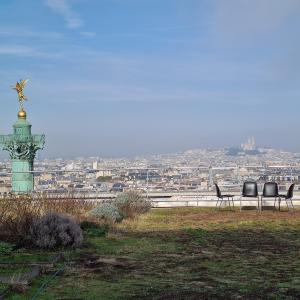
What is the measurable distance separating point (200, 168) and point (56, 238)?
42.7ft

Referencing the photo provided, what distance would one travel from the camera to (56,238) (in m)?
9.27

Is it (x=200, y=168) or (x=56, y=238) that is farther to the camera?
(x=200, y=168)

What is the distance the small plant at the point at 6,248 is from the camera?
8.77m

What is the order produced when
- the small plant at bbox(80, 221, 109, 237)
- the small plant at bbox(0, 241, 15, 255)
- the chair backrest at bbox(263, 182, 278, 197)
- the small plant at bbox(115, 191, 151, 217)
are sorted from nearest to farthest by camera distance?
the small plant at bbox(0, 241, 15, 255) → the small plant at bbox(80, 221, 109, 237) → the small plant at bbox(115, 191, 151, 217) → the chair backrest at bbox(263, 182, 278, 197)

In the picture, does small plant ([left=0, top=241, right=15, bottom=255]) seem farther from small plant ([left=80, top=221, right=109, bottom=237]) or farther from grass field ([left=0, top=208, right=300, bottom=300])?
small plant ([left=80, top=221, right=109, bottom=237])

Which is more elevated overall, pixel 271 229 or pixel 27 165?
pixel 27 165

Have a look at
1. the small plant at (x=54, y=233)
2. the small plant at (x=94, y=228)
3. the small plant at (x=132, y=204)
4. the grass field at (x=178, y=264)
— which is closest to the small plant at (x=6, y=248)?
the grass field at (x=178, y=264)

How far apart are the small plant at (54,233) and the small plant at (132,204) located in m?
4.99

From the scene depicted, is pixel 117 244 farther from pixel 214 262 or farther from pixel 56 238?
pixel 214 262

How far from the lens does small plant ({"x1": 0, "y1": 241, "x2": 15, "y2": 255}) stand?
8766mm

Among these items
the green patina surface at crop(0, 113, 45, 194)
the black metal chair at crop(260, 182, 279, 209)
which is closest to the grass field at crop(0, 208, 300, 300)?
the black metal chair at crop(260, 182, 279, 209)

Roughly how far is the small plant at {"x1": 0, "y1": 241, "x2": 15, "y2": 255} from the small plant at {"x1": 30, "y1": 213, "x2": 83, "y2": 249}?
375 millimetres

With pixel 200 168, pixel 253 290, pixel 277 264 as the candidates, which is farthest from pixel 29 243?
pixel 200 168

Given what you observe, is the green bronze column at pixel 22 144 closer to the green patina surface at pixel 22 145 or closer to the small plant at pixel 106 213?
the green patina surface at pixel 22 145
